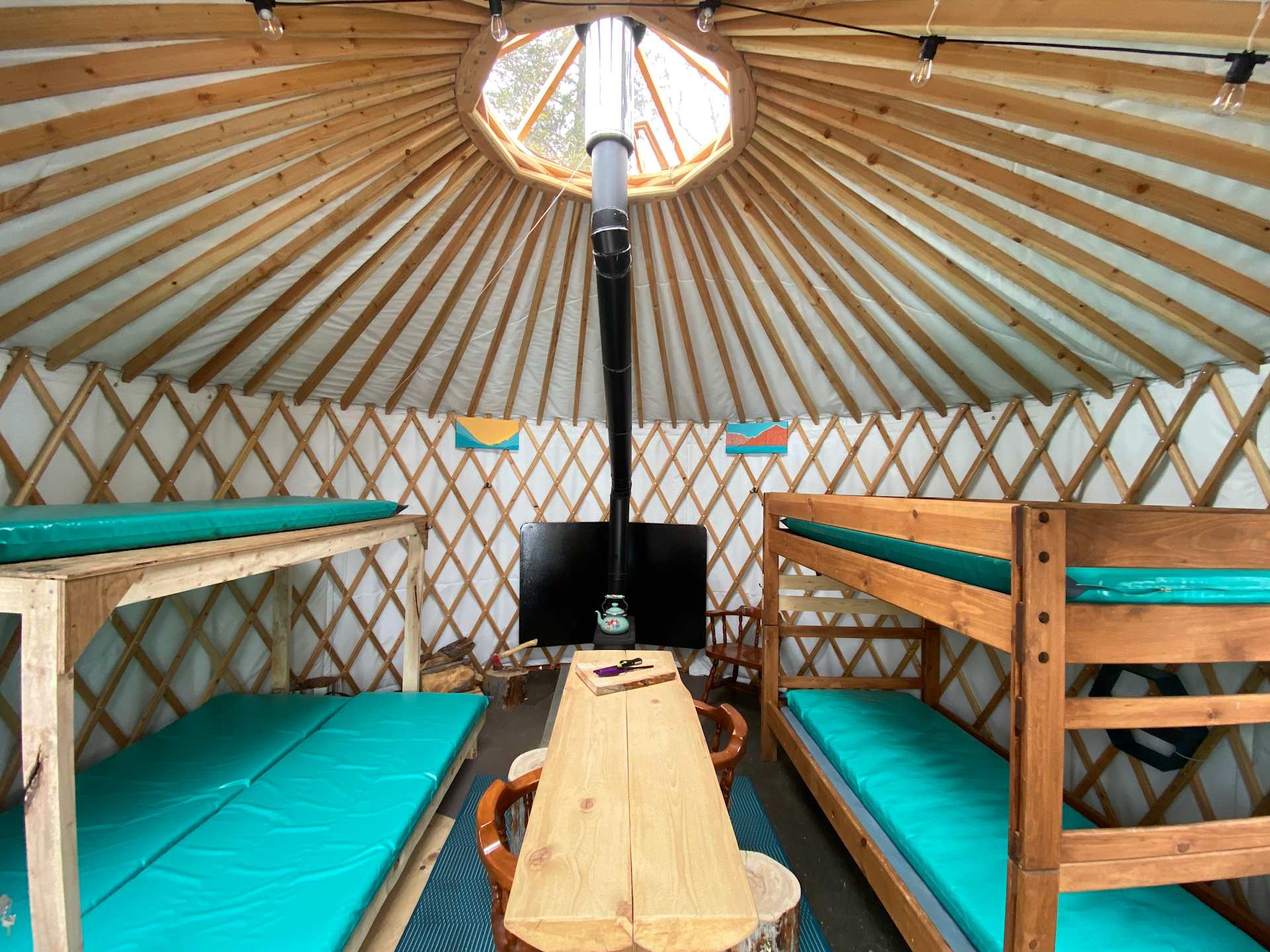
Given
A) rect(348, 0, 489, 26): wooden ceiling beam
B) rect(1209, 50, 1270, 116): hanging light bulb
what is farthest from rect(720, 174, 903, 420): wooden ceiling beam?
rect(1209, 50, 1270, 116): hanging light bulb

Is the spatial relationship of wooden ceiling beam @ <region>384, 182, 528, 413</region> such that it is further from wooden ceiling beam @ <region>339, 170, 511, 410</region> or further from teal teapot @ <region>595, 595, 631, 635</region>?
teal teapot @ <region>595, 595, 631, 635</region>

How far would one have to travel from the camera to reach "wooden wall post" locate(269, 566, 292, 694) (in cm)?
281

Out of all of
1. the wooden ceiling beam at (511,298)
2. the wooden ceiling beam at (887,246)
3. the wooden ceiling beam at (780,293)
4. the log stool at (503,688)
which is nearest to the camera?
the wooden ceiling beam at (887,246)

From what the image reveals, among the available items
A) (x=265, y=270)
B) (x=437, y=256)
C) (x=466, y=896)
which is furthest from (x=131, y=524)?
(x=437, y=256)

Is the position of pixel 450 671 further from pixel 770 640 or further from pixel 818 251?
pixel 818 251

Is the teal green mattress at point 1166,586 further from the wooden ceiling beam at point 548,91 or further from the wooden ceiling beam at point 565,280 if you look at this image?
the wooden ceiling beam at point 548,91

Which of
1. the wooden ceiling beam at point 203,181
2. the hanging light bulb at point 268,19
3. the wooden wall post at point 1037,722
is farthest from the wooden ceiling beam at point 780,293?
the wooden wall post at point 1037,722

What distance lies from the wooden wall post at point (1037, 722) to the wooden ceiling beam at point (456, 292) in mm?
2370

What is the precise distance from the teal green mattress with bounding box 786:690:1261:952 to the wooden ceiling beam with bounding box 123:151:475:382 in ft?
9.17

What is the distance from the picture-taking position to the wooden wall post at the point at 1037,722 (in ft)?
2.90

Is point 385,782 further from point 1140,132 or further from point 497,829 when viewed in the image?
point 1140,132

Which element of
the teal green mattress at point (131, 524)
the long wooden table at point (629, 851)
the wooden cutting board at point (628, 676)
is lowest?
the wooden cutting board at point (628, 676)

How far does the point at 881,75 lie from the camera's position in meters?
1.44

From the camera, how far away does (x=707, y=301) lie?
288 cm
